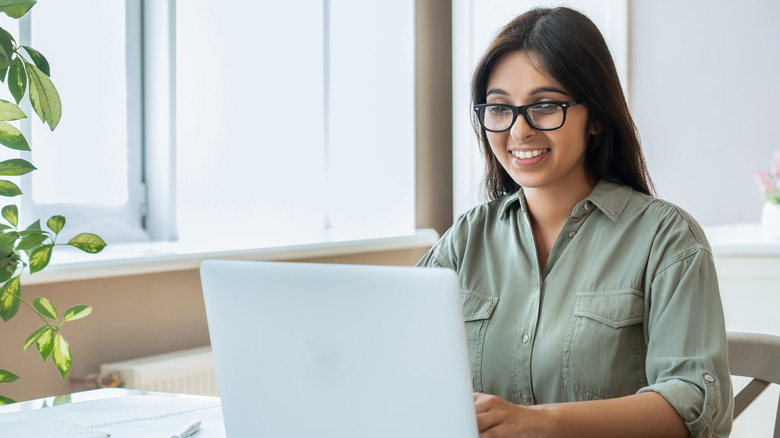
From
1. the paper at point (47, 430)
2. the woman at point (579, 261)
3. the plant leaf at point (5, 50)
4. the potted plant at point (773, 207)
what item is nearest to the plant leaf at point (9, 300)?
the paper at point (47, 430)

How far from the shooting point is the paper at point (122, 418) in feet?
3.59

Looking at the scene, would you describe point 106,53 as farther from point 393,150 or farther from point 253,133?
point 393,150

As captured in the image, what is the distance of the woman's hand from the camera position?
880 mm

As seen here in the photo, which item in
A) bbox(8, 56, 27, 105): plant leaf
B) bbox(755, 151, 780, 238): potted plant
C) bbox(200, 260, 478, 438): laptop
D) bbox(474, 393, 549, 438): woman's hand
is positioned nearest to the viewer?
bbox(200, 260, 478, 438): laptop

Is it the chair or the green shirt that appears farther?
the chair

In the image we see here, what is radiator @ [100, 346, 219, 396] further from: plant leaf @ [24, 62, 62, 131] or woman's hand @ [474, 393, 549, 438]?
woman's hand @ [474, 393, 549, 438]

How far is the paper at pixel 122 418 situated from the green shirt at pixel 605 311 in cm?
45

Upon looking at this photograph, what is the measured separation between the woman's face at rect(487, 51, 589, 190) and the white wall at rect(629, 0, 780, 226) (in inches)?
83.9

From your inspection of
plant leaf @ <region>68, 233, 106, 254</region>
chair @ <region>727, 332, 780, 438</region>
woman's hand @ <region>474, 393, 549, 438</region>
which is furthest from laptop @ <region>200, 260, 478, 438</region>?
chair @ <region>727, 332, 780, 438</region>

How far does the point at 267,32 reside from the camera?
2.54 metres

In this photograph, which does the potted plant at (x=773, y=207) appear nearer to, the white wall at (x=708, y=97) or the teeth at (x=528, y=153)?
the white wall at (x=708, y=97)

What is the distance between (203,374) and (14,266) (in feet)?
3.16

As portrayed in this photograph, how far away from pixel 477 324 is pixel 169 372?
3.28 ft

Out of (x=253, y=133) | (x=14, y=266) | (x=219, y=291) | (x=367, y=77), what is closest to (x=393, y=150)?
(x=367, y=77)
